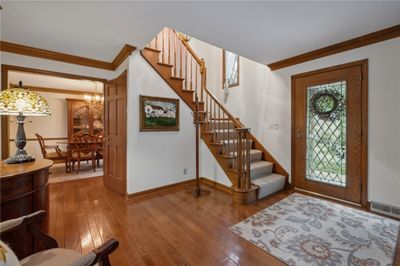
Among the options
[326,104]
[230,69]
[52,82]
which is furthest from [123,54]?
[52,82]

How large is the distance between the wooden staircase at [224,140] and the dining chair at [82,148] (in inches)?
112

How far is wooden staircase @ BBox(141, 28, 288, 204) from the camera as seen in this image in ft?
9.51

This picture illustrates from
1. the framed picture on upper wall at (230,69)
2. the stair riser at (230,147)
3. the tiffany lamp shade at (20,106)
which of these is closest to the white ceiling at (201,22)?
the tiffany lamp shade at (20,106)

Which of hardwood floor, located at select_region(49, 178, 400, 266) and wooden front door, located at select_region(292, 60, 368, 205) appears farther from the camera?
wooden front door, located at select_region(292, 60, 368, 205)

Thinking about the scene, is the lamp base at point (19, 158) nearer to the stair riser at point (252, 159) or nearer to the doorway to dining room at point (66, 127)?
the doorway to dining room at point (66, 127)

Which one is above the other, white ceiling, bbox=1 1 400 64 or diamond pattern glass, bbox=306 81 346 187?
white ceiling, bbox=1 1 400 64

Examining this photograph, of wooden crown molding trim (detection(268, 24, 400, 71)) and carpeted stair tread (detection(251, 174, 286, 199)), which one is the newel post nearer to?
carpeted stair tread (detection(251, 174, 286, 199))

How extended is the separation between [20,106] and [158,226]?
1.92 m

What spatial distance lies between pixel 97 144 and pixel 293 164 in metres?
4.77

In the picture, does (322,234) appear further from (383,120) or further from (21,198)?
(21,198)

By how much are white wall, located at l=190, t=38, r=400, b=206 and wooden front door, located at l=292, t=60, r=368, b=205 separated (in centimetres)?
11

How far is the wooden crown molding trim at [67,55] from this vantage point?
279 cm

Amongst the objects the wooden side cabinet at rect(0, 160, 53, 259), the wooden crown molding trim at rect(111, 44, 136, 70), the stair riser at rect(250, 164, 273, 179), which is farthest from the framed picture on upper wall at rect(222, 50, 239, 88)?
the wooden side cabinet at rect(0, 160, 53, 259)

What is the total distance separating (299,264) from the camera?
1570 mm
